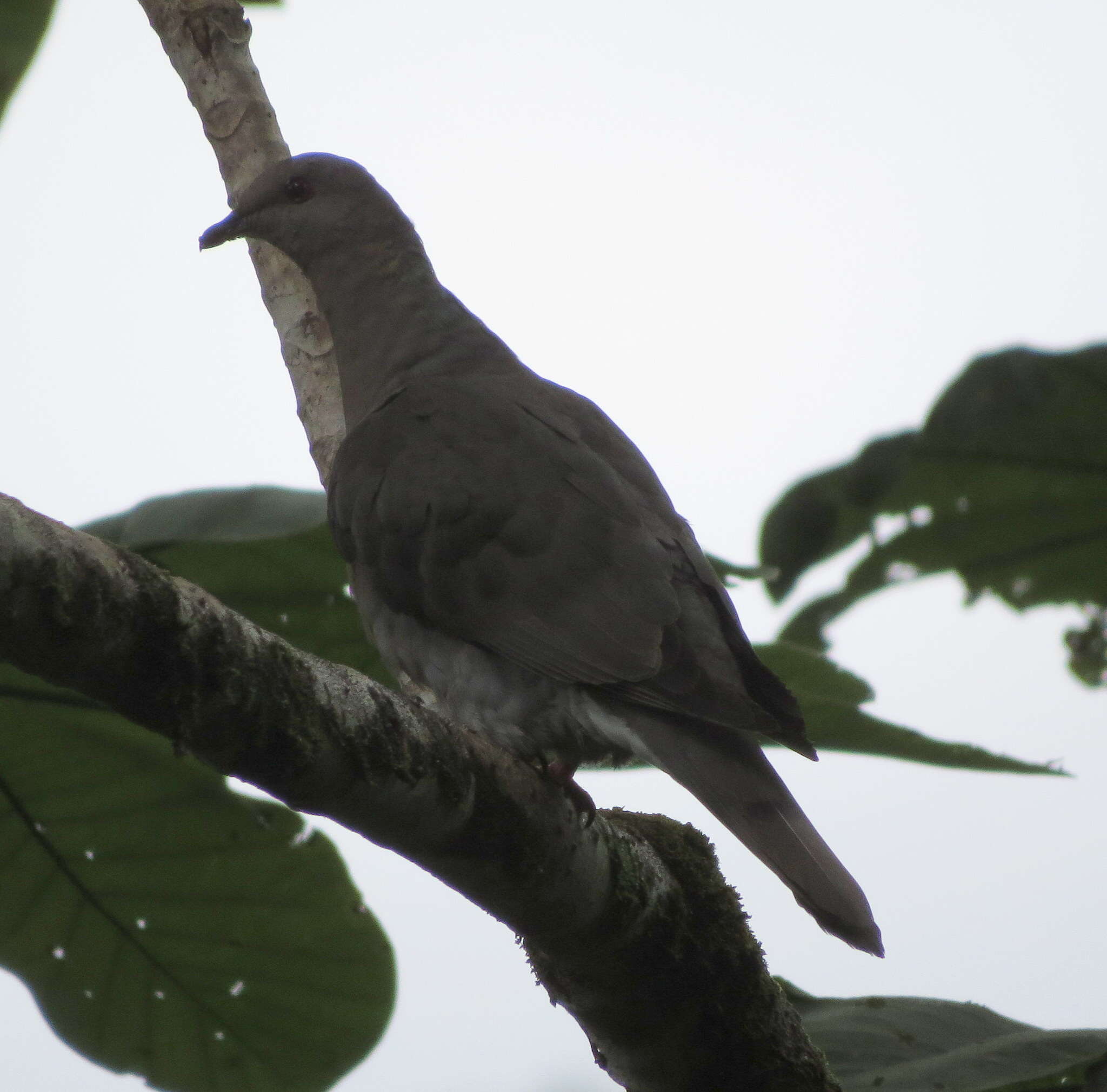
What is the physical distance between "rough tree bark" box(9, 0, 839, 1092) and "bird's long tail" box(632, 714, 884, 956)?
4.9 inches

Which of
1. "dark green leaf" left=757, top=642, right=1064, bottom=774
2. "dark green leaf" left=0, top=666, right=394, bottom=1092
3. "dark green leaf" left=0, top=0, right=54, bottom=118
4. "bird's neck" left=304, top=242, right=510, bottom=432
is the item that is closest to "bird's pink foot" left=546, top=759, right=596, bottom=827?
"dark green leaf" left=757, top=642, right=1064, bottom=774

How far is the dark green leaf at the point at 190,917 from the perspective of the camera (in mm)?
2973

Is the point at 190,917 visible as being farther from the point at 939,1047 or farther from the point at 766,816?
the point at 939,1047

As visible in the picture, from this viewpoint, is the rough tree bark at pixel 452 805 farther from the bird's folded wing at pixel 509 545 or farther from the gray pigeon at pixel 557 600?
the bird's folded wing at pixel 509 545

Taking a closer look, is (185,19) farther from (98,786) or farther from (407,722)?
(407,722)

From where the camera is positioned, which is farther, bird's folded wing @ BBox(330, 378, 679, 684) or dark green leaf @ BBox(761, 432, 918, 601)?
dark green leaf @ BBox(761, 432, 918, 601)

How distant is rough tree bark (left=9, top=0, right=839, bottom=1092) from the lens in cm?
143

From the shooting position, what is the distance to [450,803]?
5.93ft

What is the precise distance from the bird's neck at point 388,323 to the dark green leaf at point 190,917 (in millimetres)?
889

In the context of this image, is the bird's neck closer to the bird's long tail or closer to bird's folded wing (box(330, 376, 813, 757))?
bird's folded wing (box(330, 376, 813, 757))

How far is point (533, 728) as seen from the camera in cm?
258

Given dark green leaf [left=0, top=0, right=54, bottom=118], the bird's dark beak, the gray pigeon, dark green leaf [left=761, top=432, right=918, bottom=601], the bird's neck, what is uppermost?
dark green leaf [left=0, top=0, right=54, bottom=118]

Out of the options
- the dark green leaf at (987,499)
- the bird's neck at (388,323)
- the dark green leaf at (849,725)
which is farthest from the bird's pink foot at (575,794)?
the dark green leaf at (987,499)

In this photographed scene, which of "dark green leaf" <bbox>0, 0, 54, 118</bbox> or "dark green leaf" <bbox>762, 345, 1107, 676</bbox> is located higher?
"dark green leaf" <bbox>0, 0, 54, 118</bbox>
